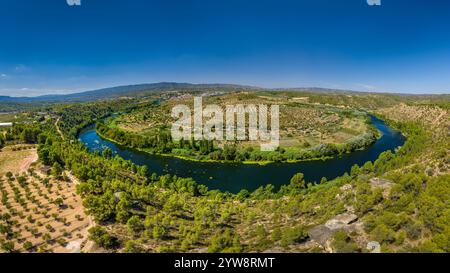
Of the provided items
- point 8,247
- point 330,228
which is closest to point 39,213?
point 8,247

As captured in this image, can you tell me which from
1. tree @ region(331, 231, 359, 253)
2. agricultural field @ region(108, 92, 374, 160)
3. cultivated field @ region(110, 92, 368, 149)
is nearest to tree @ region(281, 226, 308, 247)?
tree @ region(331, 231, 359, 253)

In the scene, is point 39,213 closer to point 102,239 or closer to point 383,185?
point 102,239

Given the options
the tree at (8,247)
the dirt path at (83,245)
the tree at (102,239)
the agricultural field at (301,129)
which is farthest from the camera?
the agricultural field at (301,129)

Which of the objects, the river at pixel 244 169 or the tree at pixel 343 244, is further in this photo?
the river at pixel 244 169

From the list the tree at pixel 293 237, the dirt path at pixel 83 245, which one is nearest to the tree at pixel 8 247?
the dirt path at pixel 83 245

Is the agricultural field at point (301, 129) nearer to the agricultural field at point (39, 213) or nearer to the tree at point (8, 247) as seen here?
the agricultural field at point (39, 213)
